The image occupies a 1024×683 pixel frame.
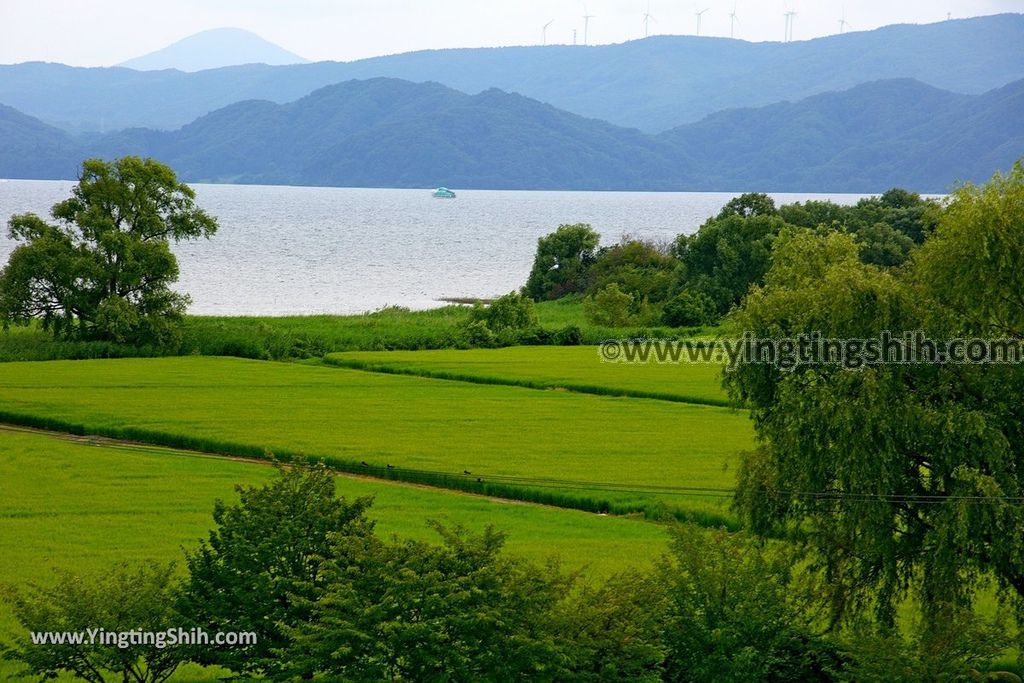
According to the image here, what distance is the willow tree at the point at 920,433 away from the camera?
18.8 meters

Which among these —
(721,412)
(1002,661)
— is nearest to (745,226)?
(721,412)

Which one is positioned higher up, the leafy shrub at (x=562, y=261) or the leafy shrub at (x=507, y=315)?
the leafy shrub at (x=562, y=261)

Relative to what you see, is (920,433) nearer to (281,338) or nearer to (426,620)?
(426,620)

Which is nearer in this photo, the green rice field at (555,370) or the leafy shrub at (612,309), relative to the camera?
the green rice field at (555,370)

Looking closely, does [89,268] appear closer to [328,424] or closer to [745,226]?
[328,424]

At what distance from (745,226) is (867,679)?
76861 millimetres

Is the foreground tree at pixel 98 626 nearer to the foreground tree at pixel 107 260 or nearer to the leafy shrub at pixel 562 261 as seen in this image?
the foreground tree at pixel 107 260

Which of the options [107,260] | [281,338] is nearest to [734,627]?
[281,338]

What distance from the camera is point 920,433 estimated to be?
19.3 metres

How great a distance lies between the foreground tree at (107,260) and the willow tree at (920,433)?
172 ft

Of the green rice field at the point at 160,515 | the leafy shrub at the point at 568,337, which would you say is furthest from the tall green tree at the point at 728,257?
the green rice field at the point at 160,515

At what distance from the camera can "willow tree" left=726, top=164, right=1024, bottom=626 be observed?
739 inches

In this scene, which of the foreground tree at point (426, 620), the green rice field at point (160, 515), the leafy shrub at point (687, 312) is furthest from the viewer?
the leafy shrub at point (687, 312)

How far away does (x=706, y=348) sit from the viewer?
69312 mm
